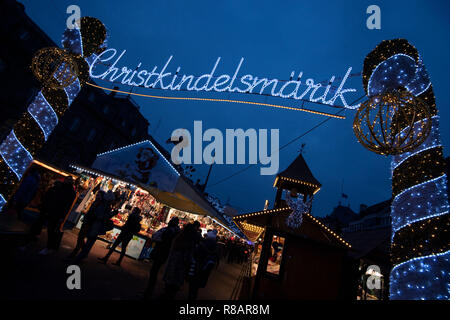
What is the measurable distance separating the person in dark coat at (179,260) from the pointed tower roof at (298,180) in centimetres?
881

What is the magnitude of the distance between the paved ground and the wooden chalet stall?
3.36m

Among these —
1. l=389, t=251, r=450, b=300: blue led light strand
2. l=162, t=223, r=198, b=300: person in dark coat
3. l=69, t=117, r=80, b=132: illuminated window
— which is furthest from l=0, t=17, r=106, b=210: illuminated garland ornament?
l=69, t=117, r=80, b=132: illuminated window

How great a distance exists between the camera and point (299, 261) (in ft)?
32.6

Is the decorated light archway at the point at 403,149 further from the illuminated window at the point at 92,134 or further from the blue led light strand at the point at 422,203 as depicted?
the illuminated window at the point at 92,134

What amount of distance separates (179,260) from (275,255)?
6.78 meters

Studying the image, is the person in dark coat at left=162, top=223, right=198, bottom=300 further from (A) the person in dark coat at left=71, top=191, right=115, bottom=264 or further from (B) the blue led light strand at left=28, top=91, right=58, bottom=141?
(B) the blue led light strand at left=28, top=91, right=58, bottom=141

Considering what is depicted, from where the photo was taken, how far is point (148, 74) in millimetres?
5746

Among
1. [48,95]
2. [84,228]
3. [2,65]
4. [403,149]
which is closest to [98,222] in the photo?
[84,228]

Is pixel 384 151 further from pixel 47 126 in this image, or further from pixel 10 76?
pixel 10 76

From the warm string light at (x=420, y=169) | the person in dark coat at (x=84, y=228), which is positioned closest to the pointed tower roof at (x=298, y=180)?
the warm string light at (x=420, y=169)

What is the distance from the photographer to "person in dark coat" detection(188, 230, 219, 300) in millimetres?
5262
